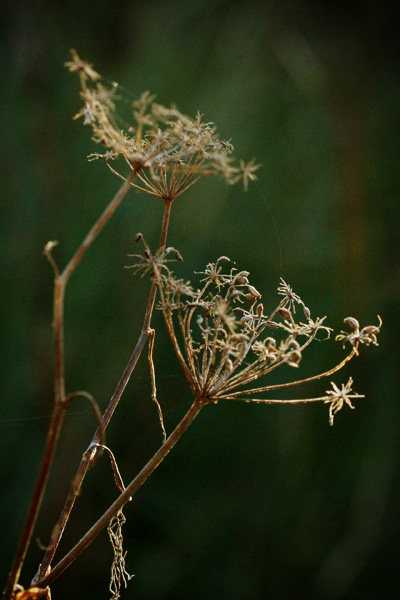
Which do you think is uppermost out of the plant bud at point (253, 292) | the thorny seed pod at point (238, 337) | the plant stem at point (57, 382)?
the plant bud at point (253, 292)

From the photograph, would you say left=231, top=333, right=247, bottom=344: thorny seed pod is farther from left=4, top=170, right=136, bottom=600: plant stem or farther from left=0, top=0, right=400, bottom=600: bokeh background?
left=0, top=0, right=400, bottom=600: bokeh background

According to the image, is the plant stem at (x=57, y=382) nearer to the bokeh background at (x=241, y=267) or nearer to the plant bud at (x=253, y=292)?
the plant bud at (x=253, y=292)

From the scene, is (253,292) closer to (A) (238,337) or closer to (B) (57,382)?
(A) (238,337)

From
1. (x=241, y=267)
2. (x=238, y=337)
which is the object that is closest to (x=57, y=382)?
(x=238, y=337)

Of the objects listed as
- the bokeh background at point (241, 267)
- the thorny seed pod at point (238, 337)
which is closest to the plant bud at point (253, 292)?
the thorny seed pod at point (238, 337)

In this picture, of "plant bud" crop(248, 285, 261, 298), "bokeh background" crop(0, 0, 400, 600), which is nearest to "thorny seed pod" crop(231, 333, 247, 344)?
"plant bud" crop(248, 285, 261, 298)

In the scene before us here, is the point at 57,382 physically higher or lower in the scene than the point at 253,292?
lower

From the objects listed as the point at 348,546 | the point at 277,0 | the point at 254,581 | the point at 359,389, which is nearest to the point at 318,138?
the point at 277,0

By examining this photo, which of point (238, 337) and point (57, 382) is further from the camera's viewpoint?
point (238, 337)

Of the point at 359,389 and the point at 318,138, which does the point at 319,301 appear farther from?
the point at 318,138
